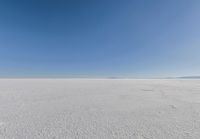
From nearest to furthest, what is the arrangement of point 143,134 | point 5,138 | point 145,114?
1. point 5,138
2. point 143,134
3. point 145,114

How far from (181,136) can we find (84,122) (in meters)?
2.06

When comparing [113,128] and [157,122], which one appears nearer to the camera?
[113,128]

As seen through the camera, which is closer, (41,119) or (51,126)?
(51,126)

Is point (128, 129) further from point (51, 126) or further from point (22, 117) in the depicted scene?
point (22, 117)

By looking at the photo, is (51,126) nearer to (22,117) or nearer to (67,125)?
(67,125)

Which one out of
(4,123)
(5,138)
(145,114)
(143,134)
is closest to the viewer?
(5,138)

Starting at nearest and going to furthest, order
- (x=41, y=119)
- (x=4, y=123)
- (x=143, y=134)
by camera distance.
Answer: (x=143, y=134), (x=4, y=123), (x=41, y=119)

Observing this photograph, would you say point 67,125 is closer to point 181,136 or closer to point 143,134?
point 143,134

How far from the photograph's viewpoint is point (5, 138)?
6.08 ft

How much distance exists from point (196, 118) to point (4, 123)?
4979 millimetres

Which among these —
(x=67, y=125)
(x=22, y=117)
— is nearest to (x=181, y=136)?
(x=67, y=125)

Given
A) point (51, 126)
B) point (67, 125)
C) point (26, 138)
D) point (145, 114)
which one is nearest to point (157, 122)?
point (145, 114)

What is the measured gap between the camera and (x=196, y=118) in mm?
2742

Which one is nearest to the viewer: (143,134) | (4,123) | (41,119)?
(143,134)
